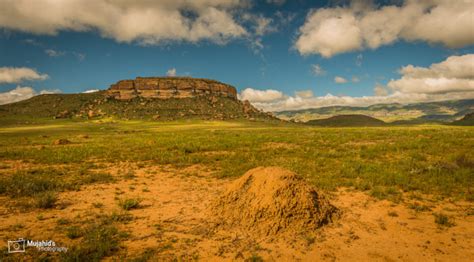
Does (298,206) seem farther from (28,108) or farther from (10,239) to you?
(28,108)

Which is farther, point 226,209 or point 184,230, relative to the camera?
point 226,209

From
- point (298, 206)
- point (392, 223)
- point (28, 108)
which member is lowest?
point (392, 223)

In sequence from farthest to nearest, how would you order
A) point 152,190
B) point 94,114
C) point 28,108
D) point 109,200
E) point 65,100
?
1. point 65,100
2. point 28,108
3. point 94,114
4. point 152,190
5. point 109,200

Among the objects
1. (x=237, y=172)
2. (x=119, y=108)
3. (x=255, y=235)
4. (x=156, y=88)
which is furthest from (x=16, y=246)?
(x=156, y=88)

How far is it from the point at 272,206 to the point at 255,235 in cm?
103

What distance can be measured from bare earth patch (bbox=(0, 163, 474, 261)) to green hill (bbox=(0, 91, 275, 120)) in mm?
119919

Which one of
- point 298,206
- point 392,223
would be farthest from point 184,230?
point 392,223

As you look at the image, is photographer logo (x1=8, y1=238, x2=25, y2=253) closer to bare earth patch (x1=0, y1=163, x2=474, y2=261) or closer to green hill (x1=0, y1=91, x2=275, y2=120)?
bare earth patch (x1=0, y1=163, x2=474, y2=261)

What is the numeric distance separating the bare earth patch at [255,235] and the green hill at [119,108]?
119919 millimetres

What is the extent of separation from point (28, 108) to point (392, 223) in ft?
582

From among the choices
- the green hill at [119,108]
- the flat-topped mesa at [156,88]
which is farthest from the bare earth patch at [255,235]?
the flat-topped mesa at [156,88]

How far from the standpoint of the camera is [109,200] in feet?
33.7

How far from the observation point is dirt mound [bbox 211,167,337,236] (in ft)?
24.6

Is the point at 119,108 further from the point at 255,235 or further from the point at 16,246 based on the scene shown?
the point at 255,235
